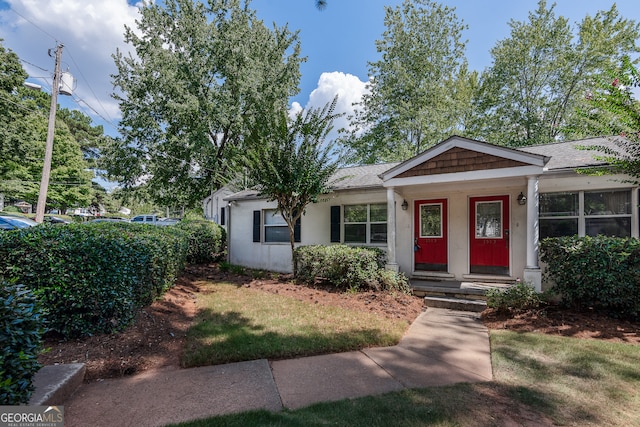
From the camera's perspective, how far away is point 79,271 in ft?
12.2

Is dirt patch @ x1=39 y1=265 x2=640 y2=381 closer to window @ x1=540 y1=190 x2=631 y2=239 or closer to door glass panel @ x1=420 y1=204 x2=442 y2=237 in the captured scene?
window @ x1=540 y1=190 x2=631 y2=239

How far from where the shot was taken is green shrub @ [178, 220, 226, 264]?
37.2 ft

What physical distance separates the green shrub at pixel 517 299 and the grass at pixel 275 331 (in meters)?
1.94

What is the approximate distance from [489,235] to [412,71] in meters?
17.1

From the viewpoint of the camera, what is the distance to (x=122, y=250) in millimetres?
4023

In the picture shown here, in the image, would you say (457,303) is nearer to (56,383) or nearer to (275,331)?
(275,331)

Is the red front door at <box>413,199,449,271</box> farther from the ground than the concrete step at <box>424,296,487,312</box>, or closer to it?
farther from the ground

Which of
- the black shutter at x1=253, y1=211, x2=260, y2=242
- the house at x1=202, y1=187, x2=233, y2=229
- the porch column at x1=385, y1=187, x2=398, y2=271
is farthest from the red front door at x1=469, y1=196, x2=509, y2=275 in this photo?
the house at x1=202, y1=187, x2=233, y2=229

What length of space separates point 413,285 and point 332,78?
15485 millimetres

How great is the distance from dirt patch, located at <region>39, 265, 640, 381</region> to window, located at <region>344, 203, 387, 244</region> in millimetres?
2080

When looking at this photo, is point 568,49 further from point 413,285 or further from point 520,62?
point 413,285

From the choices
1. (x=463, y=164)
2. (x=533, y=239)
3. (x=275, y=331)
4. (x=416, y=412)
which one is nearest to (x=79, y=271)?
(x=275, y=331)

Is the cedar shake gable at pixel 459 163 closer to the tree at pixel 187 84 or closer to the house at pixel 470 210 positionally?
the house at pixel 470 210

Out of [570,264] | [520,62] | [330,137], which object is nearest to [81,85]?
[330,137]
